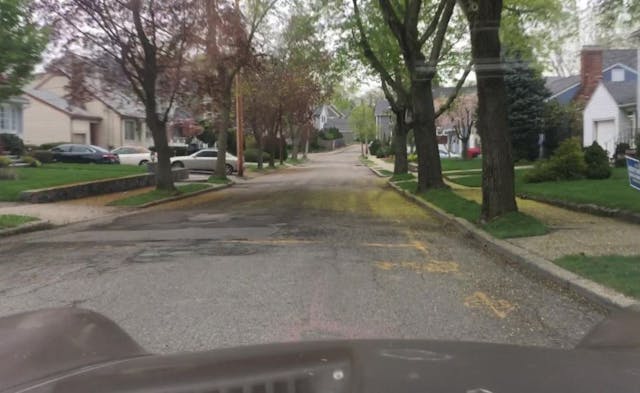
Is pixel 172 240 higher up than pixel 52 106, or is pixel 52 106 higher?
pixel 52 106

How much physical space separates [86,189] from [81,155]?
21457 mm

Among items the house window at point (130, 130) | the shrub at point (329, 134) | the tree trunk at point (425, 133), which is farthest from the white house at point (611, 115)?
the shrub at point (329, 134)

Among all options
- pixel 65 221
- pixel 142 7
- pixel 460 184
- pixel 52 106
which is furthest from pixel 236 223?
pixel 52 106

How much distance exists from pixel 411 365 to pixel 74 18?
20.5 meters

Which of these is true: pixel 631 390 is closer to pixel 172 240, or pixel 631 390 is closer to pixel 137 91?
pixel 172 240

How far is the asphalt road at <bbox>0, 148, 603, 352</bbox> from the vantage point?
605 cm

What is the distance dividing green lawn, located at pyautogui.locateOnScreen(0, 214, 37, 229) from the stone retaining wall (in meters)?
4.18

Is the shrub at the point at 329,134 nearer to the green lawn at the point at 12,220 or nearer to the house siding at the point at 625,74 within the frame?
the house siding at the point at 625,74

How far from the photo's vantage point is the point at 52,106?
52406 mm

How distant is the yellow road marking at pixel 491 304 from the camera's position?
677 centimetres

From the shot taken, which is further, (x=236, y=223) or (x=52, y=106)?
(x=52, y=106)

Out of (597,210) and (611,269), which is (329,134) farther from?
(611,269)

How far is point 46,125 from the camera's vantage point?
5272cm

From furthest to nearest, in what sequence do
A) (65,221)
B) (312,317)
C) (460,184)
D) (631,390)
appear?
(460,184)
(65,221)
(312,317)
(631,390)
